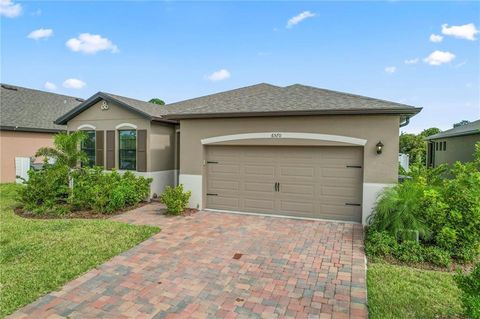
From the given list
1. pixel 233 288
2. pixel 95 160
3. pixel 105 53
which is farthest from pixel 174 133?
pixel 233 288

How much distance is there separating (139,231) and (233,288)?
3.57m

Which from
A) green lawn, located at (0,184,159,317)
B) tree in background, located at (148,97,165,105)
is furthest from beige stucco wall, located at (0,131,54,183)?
tree in background, located at (148,97,165,105)

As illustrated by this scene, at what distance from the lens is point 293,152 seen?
8.70 meters

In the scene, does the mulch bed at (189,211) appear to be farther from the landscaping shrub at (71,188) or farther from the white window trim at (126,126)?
the white window trim at (126,126)

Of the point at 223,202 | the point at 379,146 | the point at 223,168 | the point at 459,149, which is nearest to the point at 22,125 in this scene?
the point at 223,168

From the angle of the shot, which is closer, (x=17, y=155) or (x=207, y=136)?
(x=207, y=136)

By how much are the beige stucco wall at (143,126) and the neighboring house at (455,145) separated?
13712 mm

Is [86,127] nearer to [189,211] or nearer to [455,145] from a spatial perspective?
[189,211]

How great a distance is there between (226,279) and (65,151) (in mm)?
8032

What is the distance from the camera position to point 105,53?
16.0m

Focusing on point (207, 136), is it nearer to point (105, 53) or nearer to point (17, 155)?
point (105, 53)

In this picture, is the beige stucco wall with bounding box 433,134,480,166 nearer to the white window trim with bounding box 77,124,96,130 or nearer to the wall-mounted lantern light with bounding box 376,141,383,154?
the wall-mounted lantern light with bounding box 376,141,383,154

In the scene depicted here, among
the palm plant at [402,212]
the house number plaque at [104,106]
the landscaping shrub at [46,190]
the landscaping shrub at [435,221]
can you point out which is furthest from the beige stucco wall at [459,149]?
the landscaping shrub at [46,190]

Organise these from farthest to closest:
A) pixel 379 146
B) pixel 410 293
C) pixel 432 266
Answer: pixel 379 146 < pixel 432 266 < pixel 410 293
